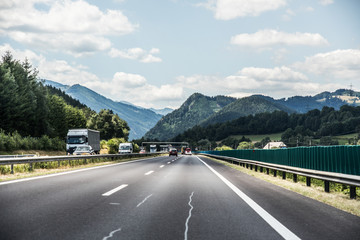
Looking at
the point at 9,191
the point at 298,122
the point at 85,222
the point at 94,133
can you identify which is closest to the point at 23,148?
the point at 94,133

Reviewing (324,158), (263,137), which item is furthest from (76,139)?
(263,137)

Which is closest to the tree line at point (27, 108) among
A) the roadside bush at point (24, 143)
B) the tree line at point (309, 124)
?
the roadside bush at point (24, 143)

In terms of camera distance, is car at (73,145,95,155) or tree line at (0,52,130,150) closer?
car at (73,145,95,155)

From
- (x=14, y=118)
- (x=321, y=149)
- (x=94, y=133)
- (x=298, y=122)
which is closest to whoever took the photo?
(x=321, y=149)

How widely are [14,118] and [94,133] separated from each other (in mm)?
24836

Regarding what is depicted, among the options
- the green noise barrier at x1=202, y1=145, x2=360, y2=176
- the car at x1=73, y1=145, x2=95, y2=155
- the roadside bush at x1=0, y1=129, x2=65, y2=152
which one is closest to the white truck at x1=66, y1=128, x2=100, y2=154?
the car at x1=73, y1=145, x2=95, y2=155

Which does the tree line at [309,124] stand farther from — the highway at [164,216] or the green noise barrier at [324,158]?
the highway at [164,216]

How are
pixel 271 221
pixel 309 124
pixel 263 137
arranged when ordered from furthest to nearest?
pixel 263 137
pixel 309 124
pixel 271 221

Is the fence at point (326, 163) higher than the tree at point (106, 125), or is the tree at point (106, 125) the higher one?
the tree at point (106, 125)

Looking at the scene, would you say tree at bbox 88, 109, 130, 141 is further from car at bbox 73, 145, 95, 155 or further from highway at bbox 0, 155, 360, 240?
highway at bbox 0, 155, 360, 240

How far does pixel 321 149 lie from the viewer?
1263cm

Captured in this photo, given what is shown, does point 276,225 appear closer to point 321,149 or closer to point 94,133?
point 321,149

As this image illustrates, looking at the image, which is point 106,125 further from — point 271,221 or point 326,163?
point 271,221

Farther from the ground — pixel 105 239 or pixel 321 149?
pixel 321 149
